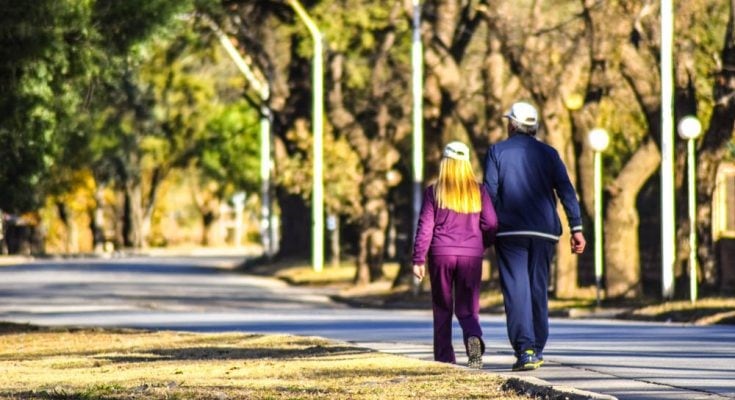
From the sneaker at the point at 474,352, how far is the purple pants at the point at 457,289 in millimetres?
102

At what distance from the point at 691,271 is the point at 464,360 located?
13527mm

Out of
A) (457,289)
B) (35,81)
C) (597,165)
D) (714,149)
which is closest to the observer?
(457,289)

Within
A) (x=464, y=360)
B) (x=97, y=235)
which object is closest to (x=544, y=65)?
(x=464, y=360)

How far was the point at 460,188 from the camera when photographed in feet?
49.8

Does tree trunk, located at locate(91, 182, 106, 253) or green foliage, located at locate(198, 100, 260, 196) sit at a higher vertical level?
green foliage, located at locate(198, 100, 260, 196)

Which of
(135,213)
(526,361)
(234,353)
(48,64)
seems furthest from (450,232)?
(135,213)

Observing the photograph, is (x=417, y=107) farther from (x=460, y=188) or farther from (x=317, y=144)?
(x=460, y=188)

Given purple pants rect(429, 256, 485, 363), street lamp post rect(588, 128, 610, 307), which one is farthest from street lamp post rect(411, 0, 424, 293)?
purple pants rect(429, 256, 485, 363)

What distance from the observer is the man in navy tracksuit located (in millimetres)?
14703

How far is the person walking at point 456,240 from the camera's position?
49.6 feet

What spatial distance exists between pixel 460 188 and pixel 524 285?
38.1 inches

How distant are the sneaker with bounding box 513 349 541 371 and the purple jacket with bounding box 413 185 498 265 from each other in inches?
36.5

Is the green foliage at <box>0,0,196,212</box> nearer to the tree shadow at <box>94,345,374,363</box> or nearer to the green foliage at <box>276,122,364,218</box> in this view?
the tree shadow at <box>94,345,374,363</box>

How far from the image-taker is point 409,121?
4612 centimetres
